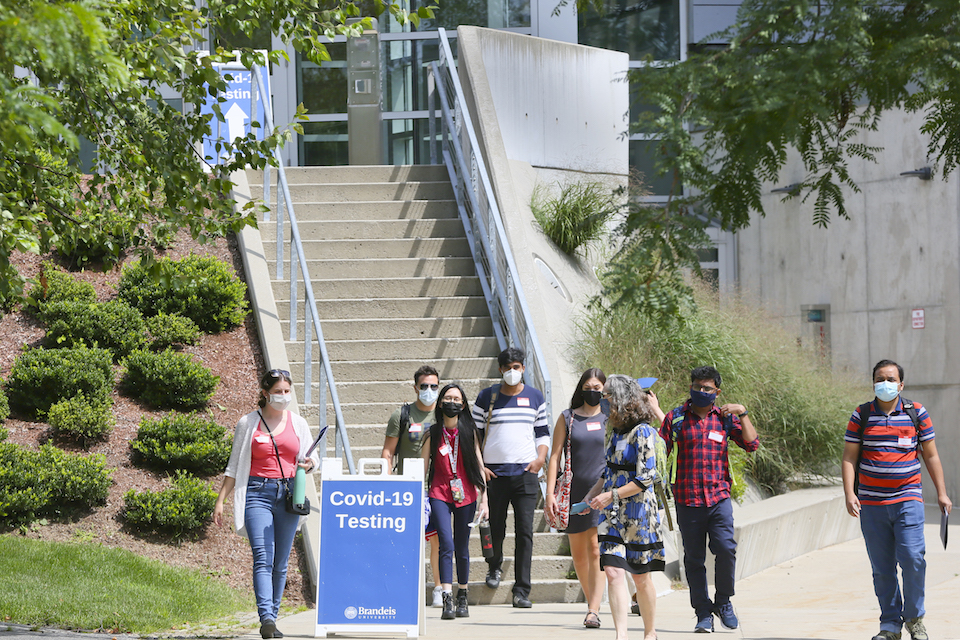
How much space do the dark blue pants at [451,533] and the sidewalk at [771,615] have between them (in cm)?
32

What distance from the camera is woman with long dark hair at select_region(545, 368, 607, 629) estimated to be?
7.24 meters

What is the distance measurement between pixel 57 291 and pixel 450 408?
205 inches

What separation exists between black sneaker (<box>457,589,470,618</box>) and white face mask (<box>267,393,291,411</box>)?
1.83 metres

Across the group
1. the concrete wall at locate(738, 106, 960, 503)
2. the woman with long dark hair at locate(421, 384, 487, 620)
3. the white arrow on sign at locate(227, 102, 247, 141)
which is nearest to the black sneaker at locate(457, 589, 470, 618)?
the woman with long dark hair at locate(421, 384, 487, 620)

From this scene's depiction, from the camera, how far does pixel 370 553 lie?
263 inches

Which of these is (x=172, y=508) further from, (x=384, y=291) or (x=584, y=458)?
(x=384, y=291)

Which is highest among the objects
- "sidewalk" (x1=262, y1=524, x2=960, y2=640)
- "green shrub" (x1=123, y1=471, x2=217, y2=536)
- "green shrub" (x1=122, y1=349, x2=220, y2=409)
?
"green shrub" (x1=122, y1=349, x2=220, y2=409)

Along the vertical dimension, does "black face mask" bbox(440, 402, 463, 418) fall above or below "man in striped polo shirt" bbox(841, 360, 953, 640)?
above

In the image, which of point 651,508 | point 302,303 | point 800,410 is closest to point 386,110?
point 302,303

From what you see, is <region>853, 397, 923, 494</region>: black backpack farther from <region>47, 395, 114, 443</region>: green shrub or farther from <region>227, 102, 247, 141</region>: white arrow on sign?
<region>227, 102, 247, 141</region>: white arrow on sign

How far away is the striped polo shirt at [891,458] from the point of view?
648 cm

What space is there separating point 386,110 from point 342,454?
987 cm

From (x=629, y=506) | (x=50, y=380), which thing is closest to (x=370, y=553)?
(x=629, y=506)

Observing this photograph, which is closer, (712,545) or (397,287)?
(712,545)
